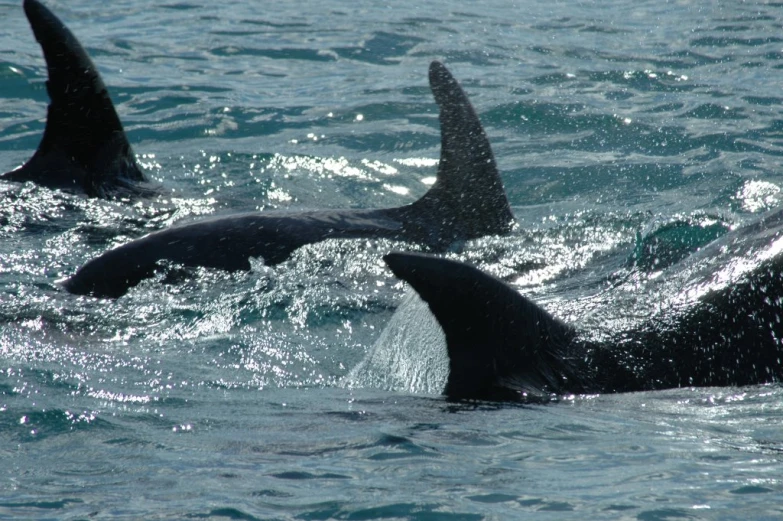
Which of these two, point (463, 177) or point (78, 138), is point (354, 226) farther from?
point (78, 138)

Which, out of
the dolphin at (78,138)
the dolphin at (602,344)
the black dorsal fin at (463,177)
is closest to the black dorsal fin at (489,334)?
the dolphin at (602,344)

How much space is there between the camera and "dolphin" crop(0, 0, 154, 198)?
813cm

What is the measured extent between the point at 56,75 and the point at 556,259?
4.00 meters

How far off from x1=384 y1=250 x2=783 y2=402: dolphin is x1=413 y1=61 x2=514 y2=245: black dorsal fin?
2.79 meters

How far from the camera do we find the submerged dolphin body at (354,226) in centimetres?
662

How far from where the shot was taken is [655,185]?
10.2 metres

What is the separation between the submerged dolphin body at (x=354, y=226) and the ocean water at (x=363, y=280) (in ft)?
0.46

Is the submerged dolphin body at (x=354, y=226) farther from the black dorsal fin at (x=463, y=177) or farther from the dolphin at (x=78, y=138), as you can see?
the dolphin at (x=78, y=138)

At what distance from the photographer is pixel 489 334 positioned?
14.5 feet

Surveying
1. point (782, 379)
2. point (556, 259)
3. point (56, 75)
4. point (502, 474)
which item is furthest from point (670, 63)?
point (502, 474)

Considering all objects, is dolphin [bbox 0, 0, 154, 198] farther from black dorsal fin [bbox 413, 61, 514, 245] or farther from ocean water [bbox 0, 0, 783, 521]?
black dorsal fin [bbox 413, 61, 514, 245]

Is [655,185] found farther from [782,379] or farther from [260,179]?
[782,379]

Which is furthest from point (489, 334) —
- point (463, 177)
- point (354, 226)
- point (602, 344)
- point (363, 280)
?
point (463, 177)

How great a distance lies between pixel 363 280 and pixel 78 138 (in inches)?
116
